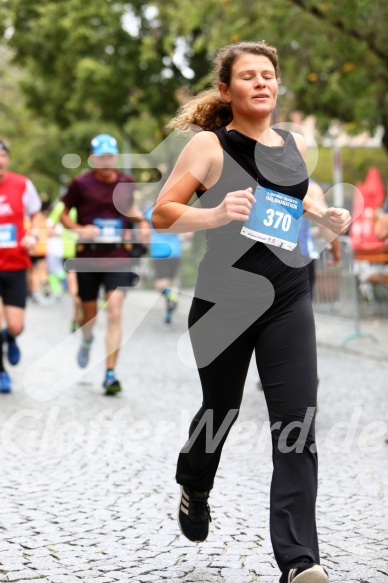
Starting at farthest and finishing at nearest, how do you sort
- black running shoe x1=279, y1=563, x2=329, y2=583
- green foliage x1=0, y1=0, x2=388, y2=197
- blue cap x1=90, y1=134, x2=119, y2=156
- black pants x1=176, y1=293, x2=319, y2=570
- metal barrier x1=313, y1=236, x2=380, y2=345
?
1. green foliage x1=0, y1=0, x2=388, y2=197
2. metal barrier x1=313, y1=236, x2=380, y2=345
3. blue cap x1=90, y1=134, x2=119, y2=156
4. black pants x1=176, y1=293, x2=319, y2=570
5. black running shoe x1=279, y1=563, x2=329, y2=583

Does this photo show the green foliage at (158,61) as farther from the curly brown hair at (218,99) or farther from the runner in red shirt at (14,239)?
the curly brown hair at (218,99)

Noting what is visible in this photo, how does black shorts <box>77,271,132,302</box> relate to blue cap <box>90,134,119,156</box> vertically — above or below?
below

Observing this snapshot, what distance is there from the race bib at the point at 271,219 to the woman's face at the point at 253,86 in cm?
30

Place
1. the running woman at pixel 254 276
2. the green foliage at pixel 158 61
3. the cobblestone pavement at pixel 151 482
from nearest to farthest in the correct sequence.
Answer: the running woman at pixel 254 276 < the cobblestone pavement at pixel 151 482 < the green foliage at pixel 158 61

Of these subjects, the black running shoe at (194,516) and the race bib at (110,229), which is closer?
the black running shoe at (194,516)

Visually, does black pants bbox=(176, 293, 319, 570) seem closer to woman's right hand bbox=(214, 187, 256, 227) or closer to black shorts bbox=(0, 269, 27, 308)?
woman's right hand bbox=(214, 187, 256, 227)

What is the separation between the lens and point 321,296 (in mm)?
14008

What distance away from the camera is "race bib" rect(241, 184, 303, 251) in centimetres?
378

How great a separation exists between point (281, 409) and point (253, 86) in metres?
1.17

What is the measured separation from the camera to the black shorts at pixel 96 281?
29.2 ft

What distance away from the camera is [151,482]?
18.3 ft

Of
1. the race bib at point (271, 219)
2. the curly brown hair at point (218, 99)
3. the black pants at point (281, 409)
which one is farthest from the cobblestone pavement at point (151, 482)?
the curly brown hair at point (218, 99)

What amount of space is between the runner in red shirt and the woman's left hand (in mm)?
4870

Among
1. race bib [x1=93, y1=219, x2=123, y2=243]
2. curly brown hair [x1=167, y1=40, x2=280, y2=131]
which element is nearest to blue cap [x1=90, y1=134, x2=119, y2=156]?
race bib [x1=93, y1=219, x2=123, y2=243]
